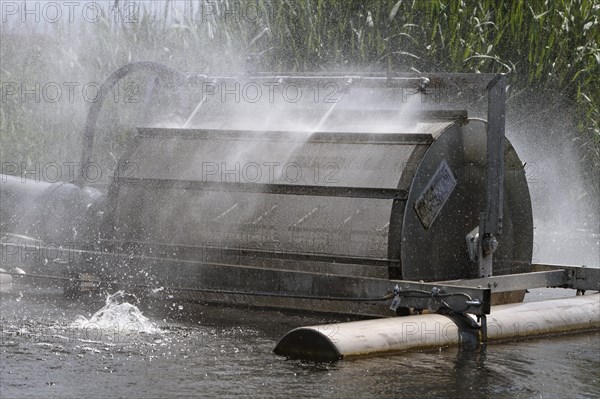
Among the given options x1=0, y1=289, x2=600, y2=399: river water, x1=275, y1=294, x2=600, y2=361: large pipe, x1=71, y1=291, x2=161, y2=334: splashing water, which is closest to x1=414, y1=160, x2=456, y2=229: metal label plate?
x1=275, y1=294, x2=600, y2=361: large pipe

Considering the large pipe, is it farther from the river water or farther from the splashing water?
the splashing water

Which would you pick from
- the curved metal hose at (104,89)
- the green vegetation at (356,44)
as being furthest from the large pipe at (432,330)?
the green vegetation at (356,44)

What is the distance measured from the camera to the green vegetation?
17344 millimetres

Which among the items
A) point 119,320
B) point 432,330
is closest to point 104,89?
point 119,320

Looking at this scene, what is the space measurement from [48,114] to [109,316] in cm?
1174

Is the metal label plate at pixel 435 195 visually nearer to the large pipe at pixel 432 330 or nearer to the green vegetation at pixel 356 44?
the large pipe at pixel 432 330

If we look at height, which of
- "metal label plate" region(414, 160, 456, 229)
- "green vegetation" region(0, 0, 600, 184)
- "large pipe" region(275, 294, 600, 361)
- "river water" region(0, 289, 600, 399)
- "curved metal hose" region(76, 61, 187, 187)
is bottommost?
"river water" region(0, 289, 600, 399)

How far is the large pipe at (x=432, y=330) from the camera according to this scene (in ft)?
24.4

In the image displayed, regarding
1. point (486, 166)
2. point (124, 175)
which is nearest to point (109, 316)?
point (124, 175)

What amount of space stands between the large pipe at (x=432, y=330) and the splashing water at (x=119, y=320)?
1.33 metres

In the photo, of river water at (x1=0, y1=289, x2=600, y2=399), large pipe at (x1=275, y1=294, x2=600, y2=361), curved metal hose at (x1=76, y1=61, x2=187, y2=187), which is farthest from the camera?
curved metal hose at (x1=76, y1=61, x2=187, y2=187)

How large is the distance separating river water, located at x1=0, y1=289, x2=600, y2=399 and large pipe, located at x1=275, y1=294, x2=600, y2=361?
81 mm

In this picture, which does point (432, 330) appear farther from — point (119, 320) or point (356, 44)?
point (356, 44)

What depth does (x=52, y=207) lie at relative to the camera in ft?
36.8
